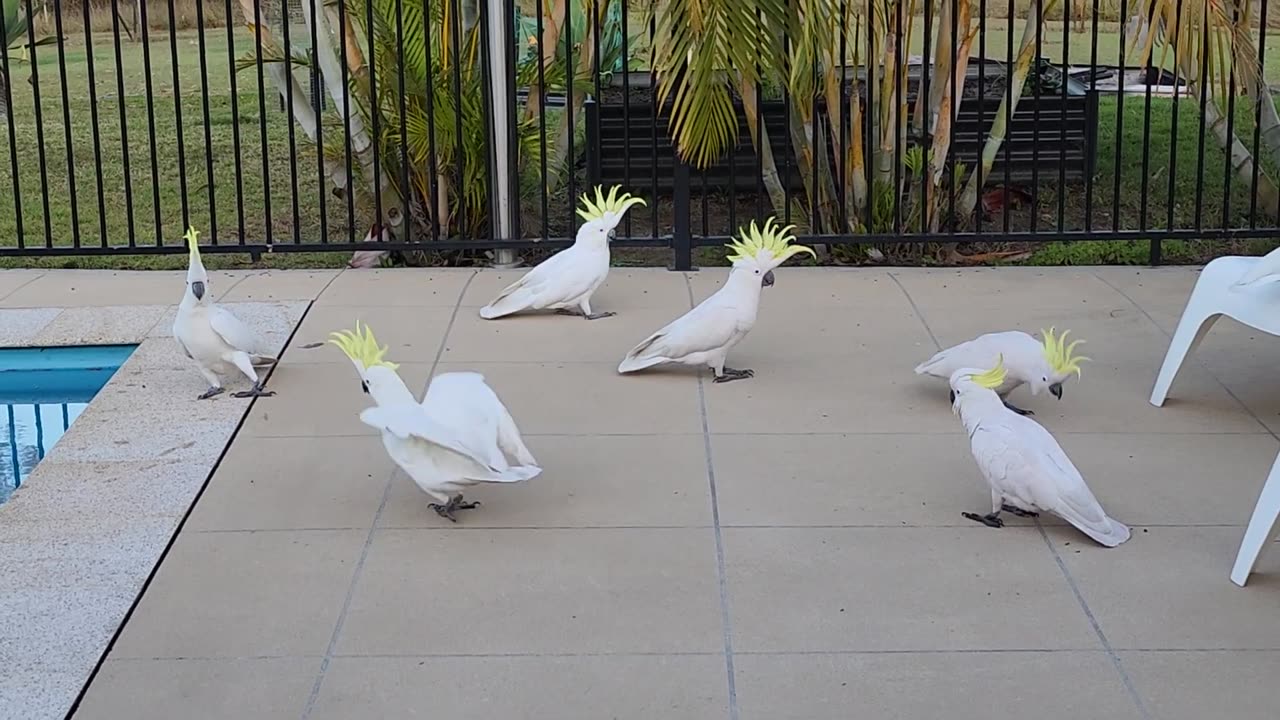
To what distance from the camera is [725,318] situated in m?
5.46

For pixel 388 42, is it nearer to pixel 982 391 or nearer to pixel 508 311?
pixel 508 311

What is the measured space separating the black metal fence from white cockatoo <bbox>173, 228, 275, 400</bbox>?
68.7 inches

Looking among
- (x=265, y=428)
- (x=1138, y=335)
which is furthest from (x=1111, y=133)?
(x=265, y=428)

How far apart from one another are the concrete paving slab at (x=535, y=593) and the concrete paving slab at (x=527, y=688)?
61 millimetres

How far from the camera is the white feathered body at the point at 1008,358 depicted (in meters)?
5.02

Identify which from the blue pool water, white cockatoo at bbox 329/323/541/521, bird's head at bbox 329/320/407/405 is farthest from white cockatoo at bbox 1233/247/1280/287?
the blue pool water

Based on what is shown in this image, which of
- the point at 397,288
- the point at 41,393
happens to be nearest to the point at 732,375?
the point at 397,288

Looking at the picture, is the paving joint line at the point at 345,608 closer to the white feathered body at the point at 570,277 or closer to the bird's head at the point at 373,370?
the bird's head at the point at 373,370

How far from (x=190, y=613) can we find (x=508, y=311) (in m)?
2.88

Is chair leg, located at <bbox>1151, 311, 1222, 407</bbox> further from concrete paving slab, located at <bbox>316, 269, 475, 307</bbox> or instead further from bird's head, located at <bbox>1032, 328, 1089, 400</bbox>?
concrete paving slab, located at <bbox>316, 269, 475, 307</bbox>

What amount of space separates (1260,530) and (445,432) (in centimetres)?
211

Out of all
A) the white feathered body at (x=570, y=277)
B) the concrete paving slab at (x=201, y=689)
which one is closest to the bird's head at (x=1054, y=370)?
the white feathered body at (x=570, y=277)

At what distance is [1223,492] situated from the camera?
179 inches

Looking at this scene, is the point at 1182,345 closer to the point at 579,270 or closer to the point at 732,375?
the point at 732,375
